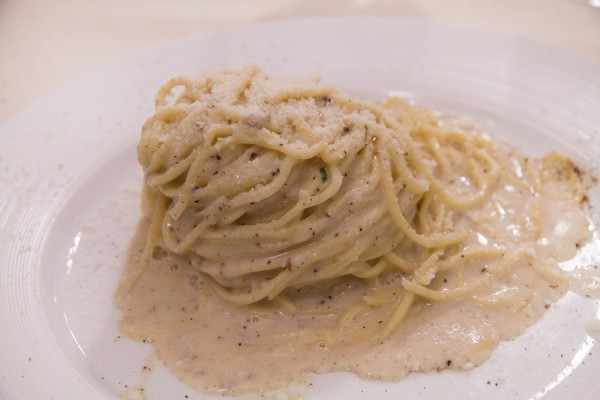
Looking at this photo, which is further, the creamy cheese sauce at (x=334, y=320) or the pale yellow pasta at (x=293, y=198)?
the pale yellow pasta at (x=293, y=198)

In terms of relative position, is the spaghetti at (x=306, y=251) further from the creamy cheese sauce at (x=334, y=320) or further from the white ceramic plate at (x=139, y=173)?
the white ceramic plate at (x=139, y=173)

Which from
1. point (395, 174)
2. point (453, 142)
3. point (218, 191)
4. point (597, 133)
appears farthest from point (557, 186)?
point (218, 191)

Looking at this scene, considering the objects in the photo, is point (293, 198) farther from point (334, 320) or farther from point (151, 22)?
point (151, 22)

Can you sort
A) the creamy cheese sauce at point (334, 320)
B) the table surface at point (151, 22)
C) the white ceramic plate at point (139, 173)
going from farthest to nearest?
the table surface at point (151, 22)
the creamy cheese sauce at point (334, 320)
the white ceramic plate at point (139, 173)

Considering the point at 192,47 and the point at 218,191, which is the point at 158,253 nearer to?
the point at 218,191

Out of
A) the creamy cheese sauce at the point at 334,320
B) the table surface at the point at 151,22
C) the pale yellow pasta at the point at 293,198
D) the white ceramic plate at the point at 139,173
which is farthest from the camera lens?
the table surface at the point at 151,22

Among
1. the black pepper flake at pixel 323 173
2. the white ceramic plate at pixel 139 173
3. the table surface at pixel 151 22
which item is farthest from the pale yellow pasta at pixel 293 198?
the table surface at pixel 151 22

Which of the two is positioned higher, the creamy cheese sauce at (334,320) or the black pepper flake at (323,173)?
the black pepper flake at (323,173)

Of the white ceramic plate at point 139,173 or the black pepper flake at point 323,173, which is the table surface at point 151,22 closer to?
the white ceramic plate at point 139,173
